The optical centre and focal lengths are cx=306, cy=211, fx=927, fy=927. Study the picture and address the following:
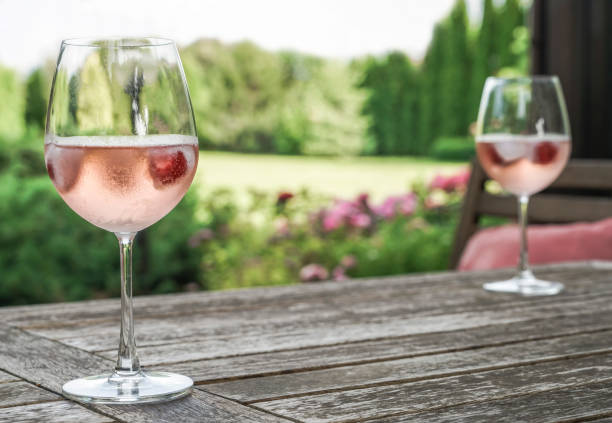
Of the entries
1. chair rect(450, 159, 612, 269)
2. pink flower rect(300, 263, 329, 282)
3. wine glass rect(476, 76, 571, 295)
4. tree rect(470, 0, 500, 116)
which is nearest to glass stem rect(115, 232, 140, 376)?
wine glass rect(476, 76, 571, 295)

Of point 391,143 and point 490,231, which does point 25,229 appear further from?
point 391,143

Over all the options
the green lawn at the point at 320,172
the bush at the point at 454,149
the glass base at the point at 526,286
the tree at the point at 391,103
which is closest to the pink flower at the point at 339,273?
the green lawn at the point at 320,172

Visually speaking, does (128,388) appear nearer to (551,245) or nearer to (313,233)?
(551,245)

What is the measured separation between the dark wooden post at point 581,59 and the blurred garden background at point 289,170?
2.77ft

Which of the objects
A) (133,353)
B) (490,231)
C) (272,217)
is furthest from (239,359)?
(272,217)

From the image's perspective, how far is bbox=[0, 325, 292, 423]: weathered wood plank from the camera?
0.73 metres

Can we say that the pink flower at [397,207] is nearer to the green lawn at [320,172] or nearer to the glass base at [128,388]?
the green lawn at [320,172]

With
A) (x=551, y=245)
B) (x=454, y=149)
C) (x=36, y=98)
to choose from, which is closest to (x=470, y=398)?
(x=551, y=245)

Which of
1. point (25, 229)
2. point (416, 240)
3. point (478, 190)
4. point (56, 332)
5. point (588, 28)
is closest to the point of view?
point (56, 332)

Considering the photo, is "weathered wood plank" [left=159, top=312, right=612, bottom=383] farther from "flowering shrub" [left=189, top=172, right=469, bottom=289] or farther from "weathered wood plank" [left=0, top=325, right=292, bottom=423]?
"flowering shrub" [left=189, top=172, right=469, bottom=289]

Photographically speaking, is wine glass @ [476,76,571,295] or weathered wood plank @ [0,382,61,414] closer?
weathered wood plank @ [0,382,61,414]

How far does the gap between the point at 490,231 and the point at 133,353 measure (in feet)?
7.29

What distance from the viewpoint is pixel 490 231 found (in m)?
2.91

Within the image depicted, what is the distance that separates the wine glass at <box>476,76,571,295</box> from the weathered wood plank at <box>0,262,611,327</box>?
0.15 meters
